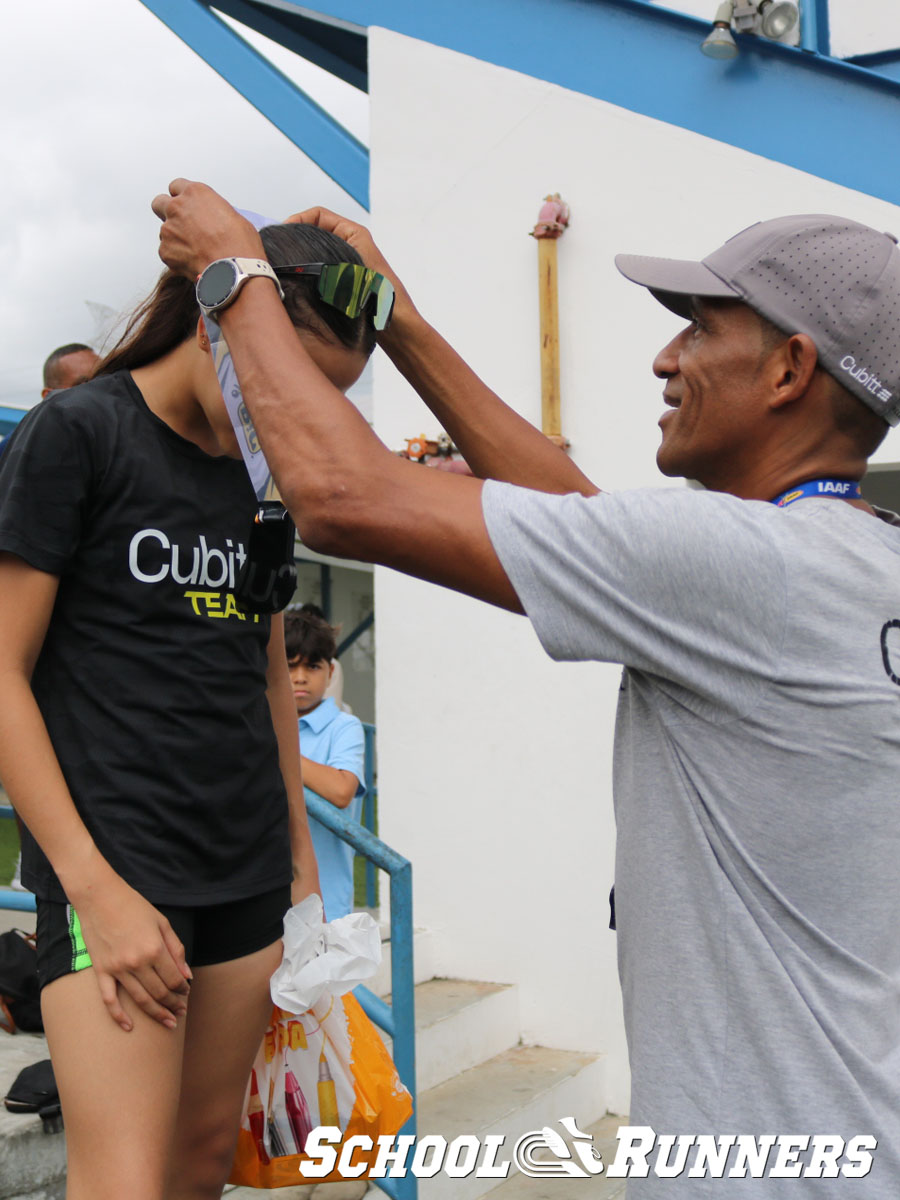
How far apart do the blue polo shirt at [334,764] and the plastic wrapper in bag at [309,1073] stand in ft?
4.30

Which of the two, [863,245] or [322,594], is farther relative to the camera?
[322,594]

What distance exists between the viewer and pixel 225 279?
1.21 m

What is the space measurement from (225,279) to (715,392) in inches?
Result: 21.2

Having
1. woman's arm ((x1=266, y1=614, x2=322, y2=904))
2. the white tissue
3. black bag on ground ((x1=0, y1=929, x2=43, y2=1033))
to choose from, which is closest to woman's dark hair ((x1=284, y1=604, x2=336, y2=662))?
black bag on ground ((x1=0, y1=929, x2=43, y2=1033))

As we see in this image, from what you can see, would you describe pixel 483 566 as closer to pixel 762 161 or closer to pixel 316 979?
pixel 316 979

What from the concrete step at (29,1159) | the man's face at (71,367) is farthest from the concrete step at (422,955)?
the man's face at (71,367)

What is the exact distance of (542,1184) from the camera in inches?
146

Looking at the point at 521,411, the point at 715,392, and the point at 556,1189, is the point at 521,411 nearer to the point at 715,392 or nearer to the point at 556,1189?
the point at 556,1189

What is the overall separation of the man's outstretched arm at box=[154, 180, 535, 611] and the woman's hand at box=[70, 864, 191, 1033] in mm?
602

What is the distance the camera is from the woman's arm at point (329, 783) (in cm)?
330

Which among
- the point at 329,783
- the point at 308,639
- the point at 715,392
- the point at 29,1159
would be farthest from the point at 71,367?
the point at 715,392

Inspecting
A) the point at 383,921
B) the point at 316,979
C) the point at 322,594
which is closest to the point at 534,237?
the point at 383,921

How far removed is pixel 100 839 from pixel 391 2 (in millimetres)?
4289

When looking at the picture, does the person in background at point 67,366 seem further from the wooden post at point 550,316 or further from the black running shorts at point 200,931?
the black running shorts at point 200,931
